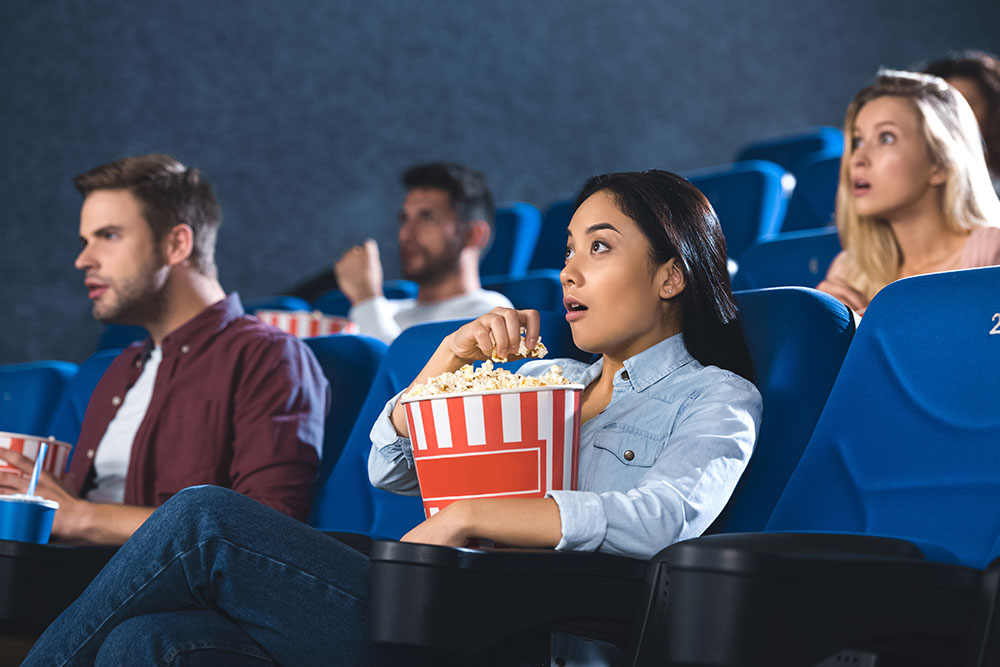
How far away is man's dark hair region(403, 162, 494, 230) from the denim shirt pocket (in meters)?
1.56

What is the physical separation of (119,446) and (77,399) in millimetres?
448

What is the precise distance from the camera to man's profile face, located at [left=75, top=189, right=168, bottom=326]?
1625 millimetres

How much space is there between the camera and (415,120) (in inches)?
146

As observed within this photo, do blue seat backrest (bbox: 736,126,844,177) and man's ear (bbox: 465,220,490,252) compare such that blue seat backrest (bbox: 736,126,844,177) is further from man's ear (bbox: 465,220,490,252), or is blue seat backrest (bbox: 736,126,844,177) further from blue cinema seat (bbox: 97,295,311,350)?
blue cinema seat (bbox: 97,295,311,350)

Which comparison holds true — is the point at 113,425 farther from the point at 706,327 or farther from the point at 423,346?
the point at 706,327

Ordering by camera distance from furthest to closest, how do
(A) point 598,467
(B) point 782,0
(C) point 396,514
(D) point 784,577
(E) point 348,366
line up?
1. (B) point 782,0
2. (E) point 348,366
3. (C) point 396,514
4. (A) point 598,467
5. (D) point 784,577

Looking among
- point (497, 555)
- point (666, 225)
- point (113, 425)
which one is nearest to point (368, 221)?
point (113, 425)

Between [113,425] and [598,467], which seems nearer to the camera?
[598,467]

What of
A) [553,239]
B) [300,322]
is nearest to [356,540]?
[300,322]

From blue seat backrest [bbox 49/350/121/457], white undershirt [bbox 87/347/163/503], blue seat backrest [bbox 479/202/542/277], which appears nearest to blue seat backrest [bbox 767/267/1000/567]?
white undershirt [bbox 87/347/163/503]

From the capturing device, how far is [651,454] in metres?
1.00

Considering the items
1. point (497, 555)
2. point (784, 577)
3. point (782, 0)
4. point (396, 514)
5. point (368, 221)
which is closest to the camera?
point (784, 577)

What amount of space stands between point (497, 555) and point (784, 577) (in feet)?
0.68

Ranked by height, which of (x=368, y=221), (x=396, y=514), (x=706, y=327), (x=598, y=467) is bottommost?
(x=396, y=514)
